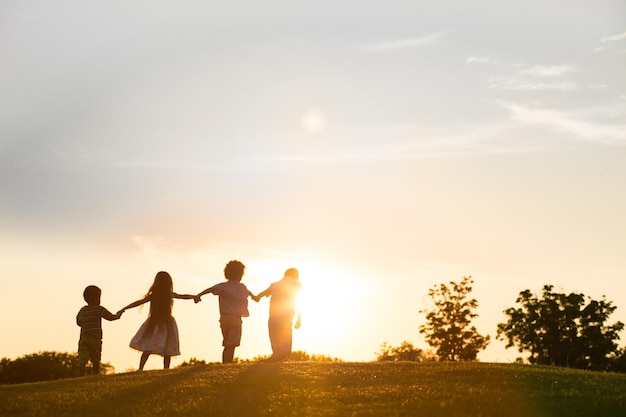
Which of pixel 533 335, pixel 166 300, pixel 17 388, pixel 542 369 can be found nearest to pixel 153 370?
pixel 166 300

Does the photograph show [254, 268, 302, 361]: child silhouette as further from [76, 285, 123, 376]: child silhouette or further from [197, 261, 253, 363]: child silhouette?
[76, 285, 123, 376]: child silhouette

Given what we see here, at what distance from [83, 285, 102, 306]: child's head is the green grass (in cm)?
277

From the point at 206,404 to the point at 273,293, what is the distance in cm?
923

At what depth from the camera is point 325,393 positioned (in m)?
23.9

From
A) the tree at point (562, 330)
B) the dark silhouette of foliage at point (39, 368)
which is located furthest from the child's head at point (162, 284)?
the tree at point (562, 330)

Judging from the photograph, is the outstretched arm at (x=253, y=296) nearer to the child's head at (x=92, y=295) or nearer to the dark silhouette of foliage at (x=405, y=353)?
the child's head at (x=92, y=295)

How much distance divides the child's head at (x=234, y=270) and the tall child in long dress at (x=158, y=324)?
204 centimetres

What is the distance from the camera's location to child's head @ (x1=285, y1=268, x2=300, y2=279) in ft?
103

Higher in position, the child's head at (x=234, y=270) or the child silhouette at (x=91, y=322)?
the child's head at (x=234, y=270)

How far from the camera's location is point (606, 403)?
23141mm

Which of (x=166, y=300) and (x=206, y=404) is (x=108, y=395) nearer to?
(x=206, y=404)

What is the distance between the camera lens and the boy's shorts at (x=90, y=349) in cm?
2935

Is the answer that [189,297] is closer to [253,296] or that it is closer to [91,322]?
[253,296]

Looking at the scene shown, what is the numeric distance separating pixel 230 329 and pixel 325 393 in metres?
7.20
